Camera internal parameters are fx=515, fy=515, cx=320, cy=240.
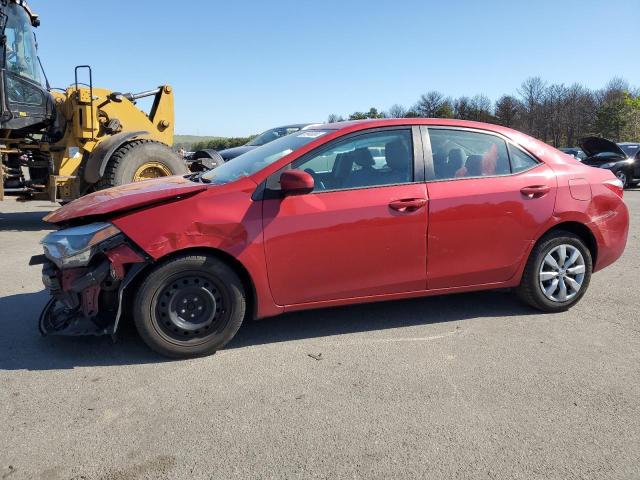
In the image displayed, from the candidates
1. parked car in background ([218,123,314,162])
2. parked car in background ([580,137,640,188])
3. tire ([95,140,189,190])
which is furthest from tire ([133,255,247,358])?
parked car in background ([580,137,640,188])

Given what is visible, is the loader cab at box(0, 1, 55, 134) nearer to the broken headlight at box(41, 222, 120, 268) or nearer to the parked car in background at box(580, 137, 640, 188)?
the broken headlight at box(41, 222, 120, 268)

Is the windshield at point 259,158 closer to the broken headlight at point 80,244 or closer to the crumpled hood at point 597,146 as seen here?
the broken headlight at point 80,244

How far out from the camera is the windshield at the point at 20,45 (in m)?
8.56

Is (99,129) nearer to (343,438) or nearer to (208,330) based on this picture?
(208,330)

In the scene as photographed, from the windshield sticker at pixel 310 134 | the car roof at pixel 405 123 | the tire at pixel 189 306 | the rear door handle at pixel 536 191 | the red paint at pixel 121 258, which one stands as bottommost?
the tire at pixel 189 306

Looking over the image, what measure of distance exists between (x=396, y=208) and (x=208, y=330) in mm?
1636

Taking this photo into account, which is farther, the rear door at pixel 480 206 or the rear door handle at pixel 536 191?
the rear door handle at pixel 536 191

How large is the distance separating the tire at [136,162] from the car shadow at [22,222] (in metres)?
1.30

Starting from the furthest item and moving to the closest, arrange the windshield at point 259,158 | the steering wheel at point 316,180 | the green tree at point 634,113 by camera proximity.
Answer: the green tree at point 634,113, the windshield at point 259,158, the steering wheel at point 316,180

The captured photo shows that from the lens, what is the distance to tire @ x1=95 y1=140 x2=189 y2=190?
8672 mm

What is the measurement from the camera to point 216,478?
2363 mm

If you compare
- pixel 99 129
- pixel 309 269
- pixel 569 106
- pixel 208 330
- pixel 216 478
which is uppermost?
pixel 569 106

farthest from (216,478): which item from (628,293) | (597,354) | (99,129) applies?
(99,129)

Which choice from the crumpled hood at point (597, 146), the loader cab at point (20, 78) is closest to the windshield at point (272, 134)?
the loader cab at point (20, 78)
